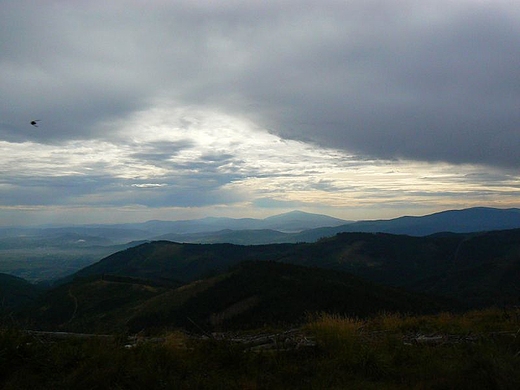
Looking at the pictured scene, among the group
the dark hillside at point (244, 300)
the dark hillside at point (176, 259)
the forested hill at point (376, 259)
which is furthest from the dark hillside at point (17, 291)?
the dark hillside at point (244, 300)

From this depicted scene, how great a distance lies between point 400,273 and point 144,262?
11130 cm

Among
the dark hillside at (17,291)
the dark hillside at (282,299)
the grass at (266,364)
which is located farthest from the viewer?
A: the dark hillside at (17,291)

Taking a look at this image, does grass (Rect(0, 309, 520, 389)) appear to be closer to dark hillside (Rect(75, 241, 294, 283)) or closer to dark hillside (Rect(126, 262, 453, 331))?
dark hillside (Rect(126, 262, 453, 331))

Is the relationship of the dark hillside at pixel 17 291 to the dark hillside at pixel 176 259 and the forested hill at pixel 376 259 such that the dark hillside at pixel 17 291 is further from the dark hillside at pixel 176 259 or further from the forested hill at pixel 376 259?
the forested hill at pixel 376 259

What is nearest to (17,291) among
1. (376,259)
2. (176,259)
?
(176,259)

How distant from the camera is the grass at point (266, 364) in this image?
241 inches

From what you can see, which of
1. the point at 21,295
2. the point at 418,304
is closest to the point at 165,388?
the point at 418,304

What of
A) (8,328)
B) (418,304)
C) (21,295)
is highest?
(8,328)

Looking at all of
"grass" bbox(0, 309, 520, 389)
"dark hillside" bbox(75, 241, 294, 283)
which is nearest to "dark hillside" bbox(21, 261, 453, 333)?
"grass" bbox(0, 309, 520, 389)

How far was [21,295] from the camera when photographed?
123125 mm

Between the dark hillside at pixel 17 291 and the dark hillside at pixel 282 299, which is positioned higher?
the dark hillside at pixel 282 299

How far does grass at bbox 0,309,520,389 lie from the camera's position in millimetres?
6117

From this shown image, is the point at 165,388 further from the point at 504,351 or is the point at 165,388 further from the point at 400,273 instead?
the point at 400,273

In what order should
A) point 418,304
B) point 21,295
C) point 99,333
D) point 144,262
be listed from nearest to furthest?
point 99,333 < point 418,304 < point 21,295 < point 144,262
